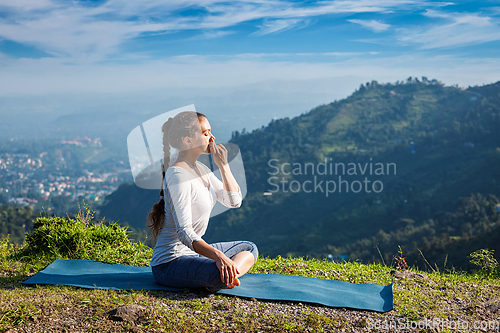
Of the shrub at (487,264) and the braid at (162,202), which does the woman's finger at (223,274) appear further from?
the shrub at (487,264)

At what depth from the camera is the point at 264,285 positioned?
3525 millimetres

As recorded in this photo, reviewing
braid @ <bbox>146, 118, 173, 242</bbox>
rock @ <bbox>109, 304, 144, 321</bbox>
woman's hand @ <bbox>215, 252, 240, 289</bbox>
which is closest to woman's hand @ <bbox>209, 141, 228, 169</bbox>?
braid @ <bbox>146, 118, 173, 242</bbox>

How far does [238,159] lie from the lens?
396 cm

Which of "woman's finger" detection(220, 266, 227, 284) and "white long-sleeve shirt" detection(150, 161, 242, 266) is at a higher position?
"white long-sleeve shirt" detection(150, 161, 242, 266)

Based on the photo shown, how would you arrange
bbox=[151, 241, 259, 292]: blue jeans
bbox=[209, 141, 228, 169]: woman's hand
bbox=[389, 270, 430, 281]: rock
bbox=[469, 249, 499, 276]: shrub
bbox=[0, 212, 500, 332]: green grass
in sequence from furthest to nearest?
bbox=[469, 249, 499, 276]: shrub < bbox=[389, 270, 430, 281]: rock < bbox=[209, 141, 228, 169]: woman's hand < bbox=[151, 241, 259, 292]: blue jeans < bbox=[0, 212, 500, 332]: green grass

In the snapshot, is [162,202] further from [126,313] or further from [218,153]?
[126,313]

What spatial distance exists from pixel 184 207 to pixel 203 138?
63 cm

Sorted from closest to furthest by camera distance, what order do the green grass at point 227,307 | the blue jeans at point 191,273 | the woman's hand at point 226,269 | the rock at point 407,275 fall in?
1. the green grass at point 227,307
2. the woman's hand at point 226,269
3. the blue jeans at point 191,273
4. the rock at point 407,275

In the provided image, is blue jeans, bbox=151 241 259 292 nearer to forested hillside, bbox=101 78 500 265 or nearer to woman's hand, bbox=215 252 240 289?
woman's hand, bbox=215 252 240 289

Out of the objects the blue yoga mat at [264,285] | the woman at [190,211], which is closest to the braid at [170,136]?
the woman at [190,211]

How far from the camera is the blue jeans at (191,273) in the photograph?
3.07 meters

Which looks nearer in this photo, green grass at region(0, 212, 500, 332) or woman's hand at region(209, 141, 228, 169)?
green grass at region(0, 212, 500, 332)

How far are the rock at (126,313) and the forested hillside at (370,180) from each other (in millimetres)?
38671

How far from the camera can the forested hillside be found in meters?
55.8
